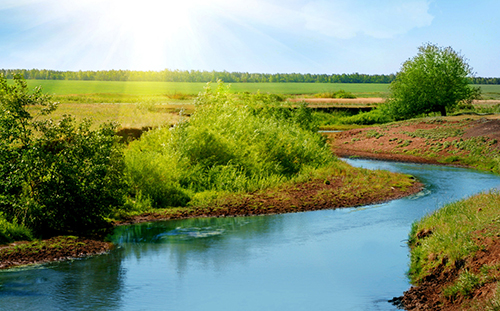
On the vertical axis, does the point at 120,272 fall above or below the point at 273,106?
below

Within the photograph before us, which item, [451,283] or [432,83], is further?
[432,83]

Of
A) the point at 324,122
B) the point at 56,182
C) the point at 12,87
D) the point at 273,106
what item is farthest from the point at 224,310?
the point at 324,122

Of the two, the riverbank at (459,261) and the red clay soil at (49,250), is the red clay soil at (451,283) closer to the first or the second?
the riverbank at (459,261)

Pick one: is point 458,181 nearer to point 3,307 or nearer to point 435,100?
point 3,307

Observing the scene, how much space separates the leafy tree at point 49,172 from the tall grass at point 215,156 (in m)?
2.87

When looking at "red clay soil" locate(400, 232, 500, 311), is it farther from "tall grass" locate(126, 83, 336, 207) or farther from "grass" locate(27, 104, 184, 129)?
"grass" locate(27, 104, 184, 129)

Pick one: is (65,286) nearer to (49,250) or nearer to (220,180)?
(49,250)

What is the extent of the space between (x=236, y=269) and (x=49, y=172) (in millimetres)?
5290

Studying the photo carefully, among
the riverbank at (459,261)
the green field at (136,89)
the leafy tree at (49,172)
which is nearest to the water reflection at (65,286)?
the leafy tree at (49,172)

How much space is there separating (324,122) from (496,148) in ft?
88.8

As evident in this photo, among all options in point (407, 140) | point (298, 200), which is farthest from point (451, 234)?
point (407, 140)

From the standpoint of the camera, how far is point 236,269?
1118 centimetres

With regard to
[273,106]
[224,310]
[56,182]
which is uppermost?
[273,106]

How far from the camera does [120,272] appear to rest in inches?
431
